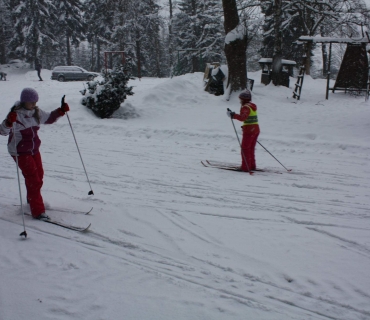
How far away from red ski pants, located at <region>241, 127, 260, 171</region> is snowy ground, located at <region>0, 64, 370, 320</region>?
→ 308mm

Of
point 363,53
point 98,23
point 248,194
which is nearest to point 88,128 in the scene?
point 248,194

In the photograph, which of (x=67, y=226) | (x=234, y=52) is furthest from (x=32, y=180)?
(x=234, y=52)

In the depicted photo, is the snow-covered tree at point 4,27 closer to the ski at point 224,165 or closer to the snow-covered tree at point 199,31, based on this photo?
the snow-covered tree at point 199,31

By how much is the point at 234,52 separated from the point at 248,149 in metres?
8.03

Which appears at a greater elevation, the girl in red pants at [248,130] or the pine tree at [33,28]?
the pine tree at [33,28]

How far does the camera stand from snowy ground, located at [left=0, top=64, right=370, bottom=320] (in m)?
2.86

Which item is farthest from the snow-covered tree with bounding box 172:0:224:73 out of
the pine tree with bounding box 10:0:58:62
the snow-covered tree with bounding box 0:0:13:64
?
the snow-covered tree with bounding box 0:0:13:64

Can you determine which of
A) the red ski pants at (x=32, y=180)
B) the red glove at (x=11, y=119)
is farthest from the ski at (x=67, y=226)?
the red glove at (x=11, y=119)

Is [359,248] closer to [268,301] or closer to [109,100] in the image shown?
[268,301]

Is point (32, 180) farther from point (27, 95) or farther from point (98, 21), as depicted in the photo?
point (98, 21)

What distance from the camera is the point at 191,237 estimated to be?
397 centimetres

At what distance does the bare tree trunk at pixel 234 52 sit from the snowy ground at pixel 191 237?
18.7ft

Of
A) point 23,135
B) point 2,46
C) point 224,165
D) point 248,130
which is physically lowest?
point 224,165

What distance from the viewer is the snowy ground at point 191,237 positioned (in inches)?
113
